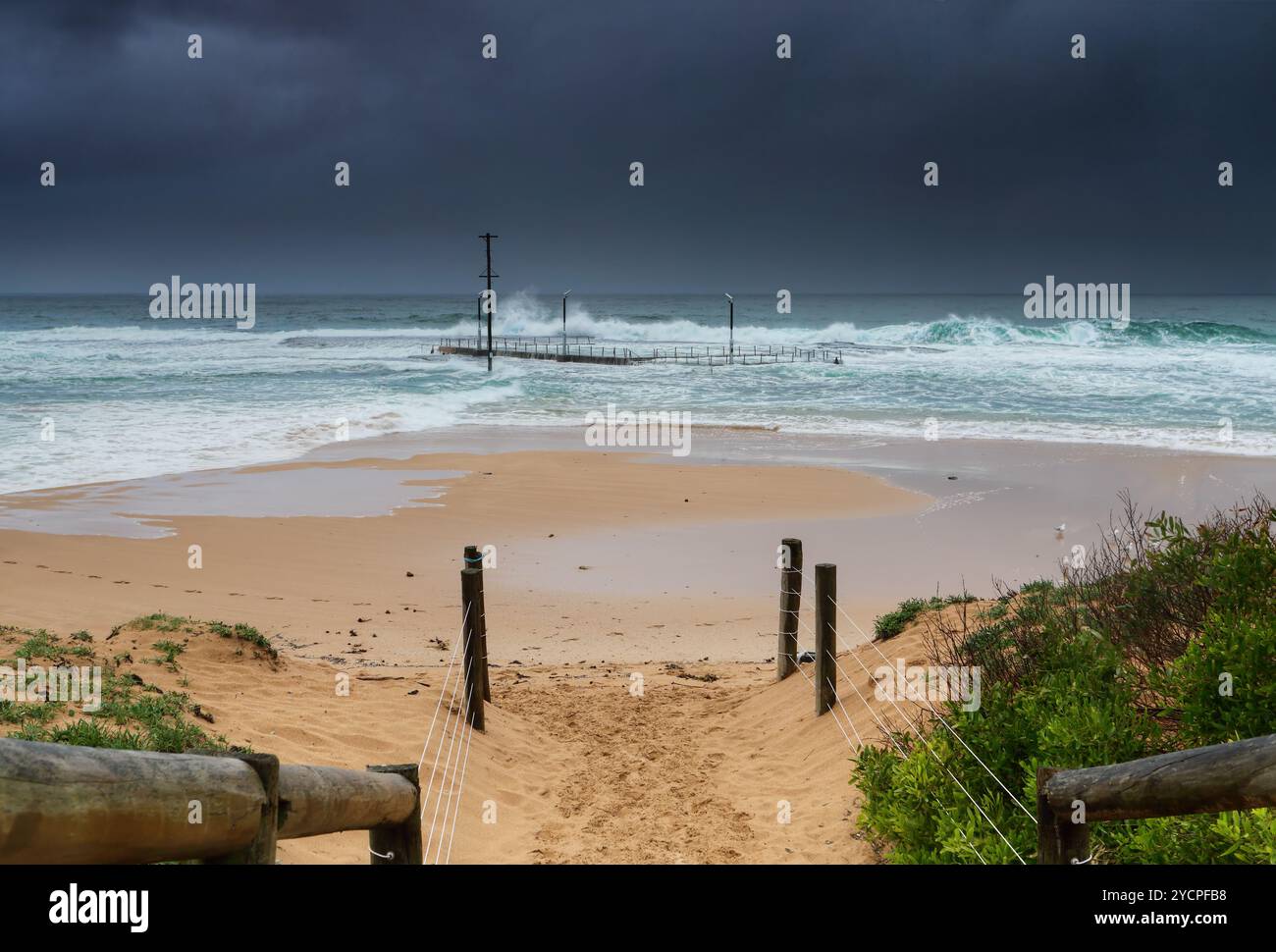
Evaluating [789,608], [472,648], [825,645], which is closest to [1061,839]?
[825,645]

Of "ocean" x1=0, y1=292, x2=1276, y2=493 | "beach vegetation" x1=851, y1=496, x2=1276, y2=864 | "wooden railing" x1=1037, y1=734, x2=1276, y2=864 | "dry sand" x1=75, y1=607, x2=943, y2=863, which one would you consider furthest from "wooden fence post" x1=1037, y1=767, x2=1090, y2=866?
"ocean" x1=0, y1=292, x2=1276, y2=493

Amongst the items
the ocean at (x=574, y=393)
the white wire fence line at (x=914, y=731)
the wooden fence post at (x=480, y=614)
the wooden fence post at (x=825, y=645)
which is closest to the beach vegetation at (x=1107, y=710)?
the white wire fence line at (x=914, y=731)

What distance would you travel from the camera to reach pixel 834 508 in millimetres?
17516

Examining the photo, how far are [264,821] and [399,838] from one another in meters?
1.37

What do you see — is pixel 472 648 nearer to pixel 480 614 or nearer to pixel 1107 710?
pixel 480 614

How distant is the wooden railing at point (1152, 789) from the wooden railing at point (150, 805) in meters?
2.25

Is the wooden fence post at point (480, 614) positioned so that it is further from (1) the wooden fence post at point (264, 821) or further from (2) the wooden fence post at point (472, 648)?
(1) the wooden fence post at point (264, 821)


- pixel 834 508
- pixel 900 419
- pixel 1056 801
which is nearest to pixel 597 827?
pixel 1056 801

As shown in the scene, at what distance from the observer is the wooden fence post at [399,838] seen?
12.4 ft

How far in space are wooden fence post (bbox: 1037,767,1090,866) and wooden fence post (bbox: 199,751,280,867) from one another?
7.52 feet

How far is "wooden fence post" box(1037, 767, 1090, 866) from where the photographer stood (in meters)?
3.17
